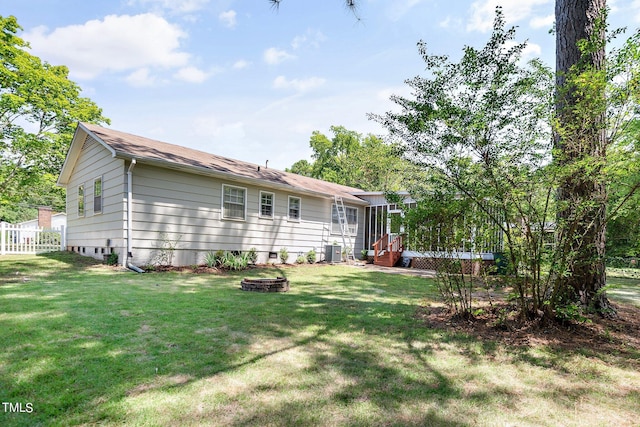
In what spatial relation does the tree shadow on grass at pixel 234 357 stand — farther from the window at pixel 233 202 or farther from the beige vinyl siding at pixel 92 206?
the window at pixel 233 202

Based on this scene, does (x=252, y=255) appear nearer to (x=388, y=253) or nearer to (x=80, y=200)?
(x=388, y=253)

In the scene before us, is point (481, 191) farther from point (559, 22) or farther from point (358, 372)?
point (559, 22)

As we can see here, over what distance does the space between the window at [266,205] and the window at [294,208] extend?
1.00m

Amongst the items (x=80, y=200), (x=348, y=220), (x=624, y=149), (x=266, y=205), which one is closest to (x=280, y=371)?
(x=624, y=149)

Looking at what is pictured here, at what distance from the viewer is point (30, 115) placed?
16641 millimetres

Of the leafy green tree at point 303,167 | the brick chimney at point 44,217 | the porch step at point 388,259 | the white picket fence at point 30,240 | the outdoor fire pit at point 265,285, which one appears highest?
the leafy green tree at point 303,167

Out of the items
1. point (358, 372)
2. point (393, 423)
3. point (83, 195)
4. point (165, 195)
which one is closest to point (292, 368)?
point (358, 372)

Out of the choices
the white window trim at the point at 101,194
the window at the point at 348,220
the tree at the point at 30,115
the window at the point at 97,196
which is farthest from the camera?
the window at the point at 348,220

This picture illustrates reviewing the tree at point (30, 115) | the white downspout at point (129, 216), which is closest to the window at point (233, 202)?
the white downspout at point (129, 216)

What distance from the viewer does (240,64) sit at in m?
12.0

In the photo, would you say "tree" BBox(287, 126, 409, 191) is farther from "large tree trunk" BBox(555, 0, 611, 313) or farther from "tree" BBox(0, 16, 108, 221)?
"large tree trunk" BBox(555, 0, 611, 313)

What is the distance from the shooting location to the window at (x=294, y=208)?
43.7 feet

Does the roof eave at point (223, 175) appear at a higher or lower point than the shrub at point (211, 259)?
higher

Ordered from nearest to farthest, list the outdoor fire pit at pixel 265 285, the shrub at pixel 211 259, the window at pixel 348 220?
the outdoor fire pit at pixel 265 285, the shrub at pixel 211 259, the window at pixel 348 220
